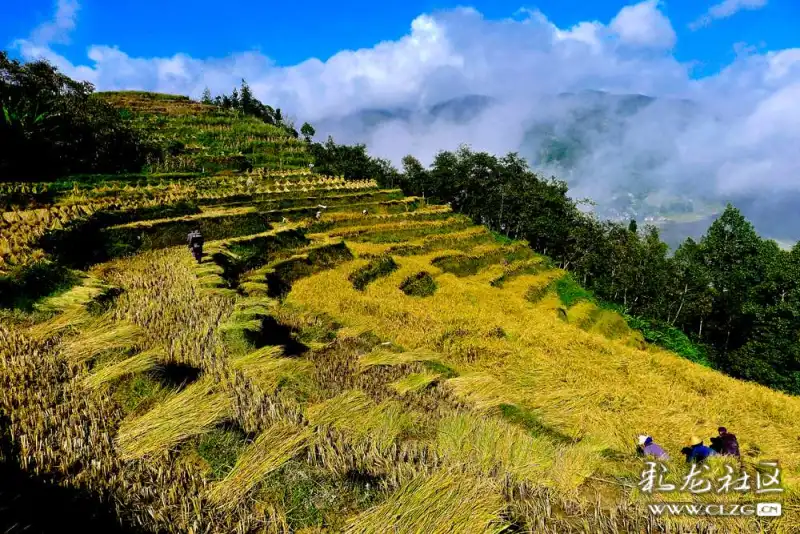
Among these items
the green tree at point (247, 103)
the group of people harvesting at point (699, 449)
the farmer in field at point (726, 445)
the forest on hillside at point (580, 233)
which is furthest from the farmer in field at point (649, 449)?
the green tree at point (247, 103)

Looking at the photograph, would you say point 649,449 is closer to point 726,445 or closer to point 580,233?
point 726,445

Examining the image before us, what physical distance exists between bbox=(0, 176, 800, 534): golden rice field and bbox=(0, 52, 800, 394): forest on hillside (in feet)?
55.1

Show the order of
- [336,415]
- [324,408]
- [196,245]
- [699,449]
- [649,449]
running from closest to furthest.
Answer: [336,415] < [324,408] < [649,449] < [699,449] < [196,245]

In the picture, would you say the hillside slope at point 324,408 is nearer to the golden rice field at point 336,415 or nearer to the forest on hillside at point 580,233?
the golden rice field at point 336,415

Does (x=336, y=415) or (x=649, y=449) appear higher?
(x=336, y=415)

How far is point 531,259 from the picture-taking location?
3016 cm

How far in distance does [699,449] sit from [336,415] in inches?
235

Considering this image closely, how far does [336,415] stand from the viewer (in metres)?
5.07

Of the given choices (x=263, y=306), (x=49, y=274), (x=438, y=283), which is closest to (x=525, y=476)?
(x=263, y=306)

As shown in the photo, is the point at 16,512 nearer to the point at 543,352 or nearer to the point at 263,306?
the point at 263,306

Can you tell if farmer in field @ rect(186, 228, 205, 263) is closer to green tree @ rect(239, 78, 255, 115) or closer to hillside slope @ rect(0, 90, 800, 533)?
hillside slope @ rect(0, 90, 800, 533)

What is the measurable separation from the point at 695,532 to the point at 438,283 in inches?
635

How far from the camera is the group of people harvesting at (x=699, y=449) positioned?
6.46 m

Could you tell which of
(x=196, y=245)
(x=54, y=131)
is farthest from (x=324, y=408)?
(x=54, y=131)
